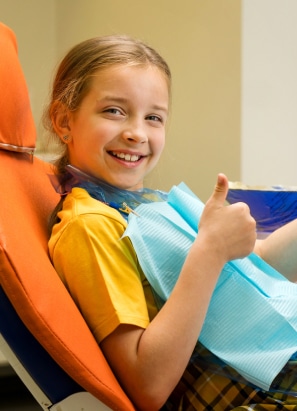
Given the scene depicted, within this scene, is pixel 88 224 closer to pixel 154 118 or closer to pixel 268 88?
pixel 154 118

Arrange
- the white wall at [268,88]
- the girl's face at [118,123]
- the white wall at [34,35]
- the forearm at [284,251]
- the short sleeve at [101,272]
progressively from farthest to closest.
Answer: the white wall at [34,35] → the white wall at [268,88] → the forearm at [284,251] → the girl's face at [118,123] → the short sleeve at [101,272]

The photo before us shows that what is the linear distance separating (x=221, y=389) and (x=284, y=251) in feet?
1.22

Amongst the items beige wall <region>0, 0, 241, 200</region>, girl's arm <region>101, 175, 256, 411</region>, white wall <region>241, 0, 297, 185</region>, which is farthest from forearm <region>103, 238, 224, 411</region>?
white wall <region>241, 0, 297, 185</region>

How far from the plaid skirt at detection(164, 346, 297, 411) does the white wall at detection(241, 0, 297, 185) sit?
4.02 feet

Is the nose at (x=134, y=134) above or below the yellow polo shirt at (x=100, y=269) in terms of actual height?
above

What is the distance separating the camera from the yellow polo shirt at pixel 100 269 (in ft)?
2.74

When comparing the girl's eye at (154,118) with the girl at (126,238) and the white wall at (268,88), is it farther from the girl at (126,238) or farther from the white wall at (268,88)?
the white wall at (268,88)

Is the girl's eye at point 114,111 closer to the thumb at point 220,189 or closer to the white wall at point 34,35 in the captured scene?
the thumb at point 220,189

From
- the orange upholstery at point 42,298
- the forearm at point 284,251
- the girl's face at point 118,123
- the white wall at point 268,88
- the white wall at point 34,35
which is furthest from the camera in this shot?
the white wall at point 34,35

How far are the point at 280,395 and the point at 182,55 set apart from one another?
1624 millimetres

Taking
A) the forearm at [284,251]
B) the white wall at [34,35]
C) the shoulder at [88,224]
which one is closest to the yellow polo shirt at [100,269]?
the shoulder at [88,224]

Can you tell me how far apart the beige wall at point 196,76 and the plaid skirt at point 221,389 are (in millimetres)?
960

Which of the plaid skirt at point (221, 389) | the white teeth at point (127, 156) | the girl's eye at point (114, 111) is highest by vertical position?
the girl's eye at point (114, 111)

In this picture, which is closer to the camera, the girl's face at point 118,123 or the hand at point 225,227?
the hand at point 225,227
